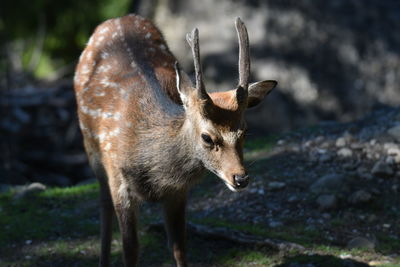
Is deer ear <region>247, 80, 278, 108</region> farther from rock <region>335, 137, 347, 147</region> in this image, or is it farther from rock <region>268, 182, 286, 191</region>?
rock <region>335, 137, 347, 147</region>

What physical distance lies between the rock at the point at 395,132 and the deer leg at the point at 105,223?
3214mm

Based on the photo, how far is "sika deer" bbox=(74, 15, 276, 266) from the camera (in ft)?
15.5

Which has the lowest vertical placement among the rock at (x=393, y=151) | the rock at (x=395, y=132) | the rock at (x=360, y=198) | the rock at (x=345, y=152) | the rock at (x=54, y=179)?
the rock at (x=54, y=179)

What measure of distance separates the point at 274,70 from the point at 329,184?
4.48 m

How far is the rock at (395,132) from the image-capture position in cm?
752

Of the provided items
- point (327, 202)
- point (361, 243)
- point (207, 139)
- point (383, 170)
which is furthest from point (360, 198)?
point (207, 139)

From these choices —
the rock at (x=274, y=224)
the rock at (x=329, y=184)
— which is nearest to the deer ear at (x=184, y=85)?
the rock at (x=274, y=224)

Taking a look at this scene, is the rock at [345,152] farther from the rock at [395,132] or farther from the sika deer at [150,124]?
the sika deer at [150,124]

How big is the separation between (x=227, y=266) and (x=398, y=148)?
2469mm

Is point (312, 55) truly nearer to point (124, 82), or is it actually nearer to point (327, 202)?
point (327, 202)

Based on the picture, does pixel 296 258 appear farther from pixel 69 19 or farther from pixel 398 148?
pixel 69 19

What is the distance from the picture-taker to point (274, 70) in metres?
11.2

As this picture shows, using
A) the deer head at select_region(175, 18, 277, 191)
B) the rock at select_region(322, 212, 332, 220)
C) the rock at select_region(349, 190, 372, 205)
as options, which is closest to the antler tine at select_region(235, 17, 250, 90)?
the deer head at select_region(175, 18, 277, 191)

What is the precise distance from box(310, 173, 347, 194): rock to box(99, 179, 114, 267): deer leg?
2060mm
